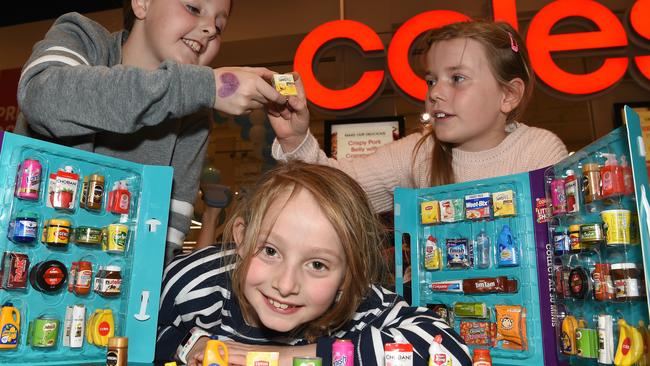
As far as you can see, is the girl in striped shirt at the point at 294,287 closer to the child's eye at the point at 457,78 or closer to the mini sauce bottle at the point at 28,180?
the mini sauce bottle at the point at 28,180

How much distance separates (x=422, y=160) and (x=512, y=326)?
27.0 inches

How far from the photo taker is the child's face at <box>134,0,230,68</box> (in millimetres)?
1590

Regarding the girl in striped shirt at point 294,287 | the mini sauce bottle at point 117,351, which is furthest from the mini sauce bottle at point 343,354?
the mini sauce bottle at point 117,351

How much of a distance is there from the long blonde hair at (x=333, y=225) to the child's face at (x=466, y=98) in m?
0.53

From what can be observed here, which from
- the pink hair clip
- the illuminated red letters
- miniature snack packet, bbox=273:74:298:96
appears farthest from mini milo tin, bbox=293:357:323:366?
the illuminated red letters

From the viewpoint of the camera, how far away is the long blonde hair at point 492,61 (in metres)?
1.80

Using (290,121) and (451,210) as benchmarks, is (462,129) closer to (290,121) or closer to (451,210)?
(451,210)

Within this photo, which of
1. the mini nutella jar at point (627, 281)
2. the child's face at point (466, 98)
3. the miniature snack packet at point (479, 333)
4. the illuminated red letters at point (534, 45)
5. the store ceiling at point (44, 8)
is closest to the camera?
Answer: the mini nutella jar at point (627, 281)

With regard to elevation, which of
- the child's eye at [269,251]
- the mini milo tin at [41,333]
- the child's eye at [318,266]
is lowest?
the mini milo tin at [41,333]

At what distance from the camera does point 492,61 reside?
1.82m

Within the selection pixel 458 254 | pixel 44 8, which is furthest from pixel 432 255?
pixel 44 8

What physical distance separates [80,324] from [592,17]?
3.47 m

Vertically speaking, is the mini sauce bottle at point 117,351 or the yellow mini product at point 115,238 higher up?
the yellow mini product at point 115,238

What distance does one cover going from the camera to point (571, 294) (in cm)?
124
